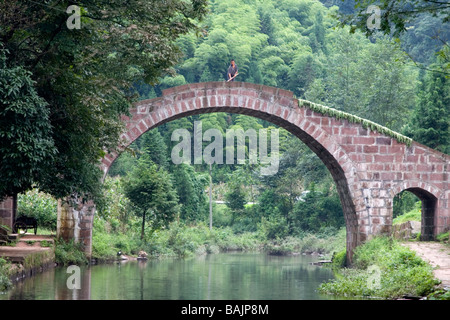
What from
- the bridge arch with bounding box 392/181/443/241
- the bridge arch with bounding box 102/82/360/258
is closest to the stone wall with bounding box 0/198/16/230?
the bridge arch with bounding box 102/82/360/258

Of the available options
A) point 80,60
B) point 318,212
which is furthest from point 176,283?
point 318,212

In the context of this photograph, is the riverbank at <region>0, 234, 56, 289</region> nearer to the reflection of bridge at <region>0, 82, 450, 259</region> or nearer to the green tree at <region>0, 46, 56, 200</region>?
the reflection of bridge at <region>0, 82, 450, 259</region>

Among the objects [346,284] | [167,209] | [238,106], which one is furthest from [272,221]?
[346,284]

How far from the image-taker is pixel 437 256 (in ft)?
55.3

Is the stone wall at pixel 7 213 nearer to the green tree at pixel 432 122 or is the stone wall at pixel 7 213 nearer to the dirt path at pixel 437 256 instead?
the dirt path at pixel 437 256

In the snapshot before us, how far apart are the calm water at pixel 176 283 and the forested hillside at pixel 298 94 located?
699 cm

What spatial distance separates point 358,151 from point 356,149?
0.08 metres

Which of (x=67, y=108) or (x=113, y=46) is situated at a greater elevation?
(x=113, y=46)

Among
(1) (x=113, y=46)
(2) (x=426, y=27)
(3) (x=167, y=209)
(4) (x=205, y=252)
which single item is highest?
(2) (x=426, y=27)

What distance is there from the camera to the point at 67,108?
42.5 ft

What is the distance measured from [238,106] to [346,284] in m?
7.58

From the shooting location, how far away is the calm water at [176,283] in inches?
496

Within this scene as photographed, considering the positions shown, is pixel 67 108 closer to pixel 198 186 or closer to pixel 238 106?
pixel 238 106

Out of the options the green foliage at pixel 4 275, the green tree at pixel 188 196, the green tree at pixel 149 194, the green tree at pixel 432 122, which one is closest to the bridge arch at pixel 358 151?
the green tree at pixel 432 122
